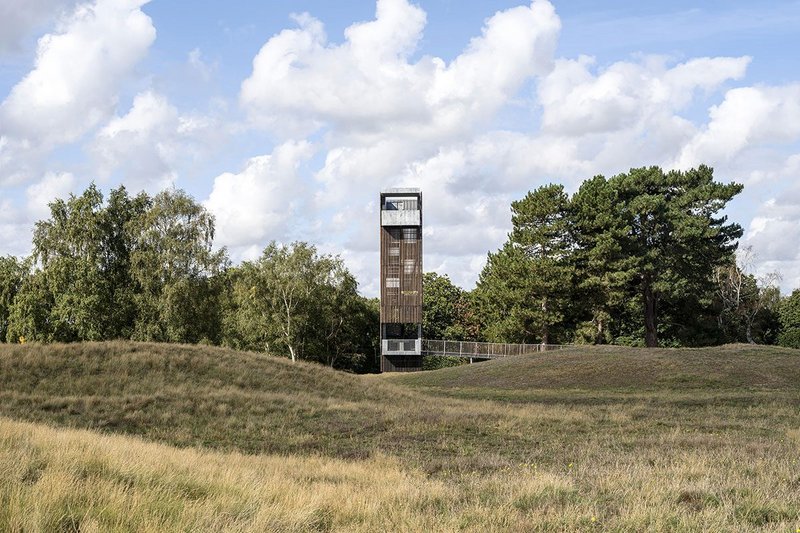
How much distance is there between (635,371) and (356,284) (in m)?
39.9

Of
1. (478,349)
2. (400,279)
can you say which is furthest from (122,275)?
(478,349)

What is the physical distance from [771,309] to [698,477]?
3361 inches

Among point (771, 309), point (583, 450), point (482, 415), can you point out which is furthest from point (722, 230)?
point (583, 450)

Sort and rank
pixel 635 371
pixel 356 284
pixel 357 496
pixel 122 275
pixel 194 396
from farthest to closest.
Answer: pixel 356 284 → pixel 122 275 → pixel 635 371 → pixel 194 396 → pixel 357 496

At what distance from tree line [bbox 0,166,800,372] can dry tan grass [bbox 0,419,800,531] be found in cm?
4908

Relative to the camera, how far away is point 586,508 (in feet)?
28.7

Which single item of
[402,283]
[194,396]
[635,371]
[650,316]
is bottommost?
[194,396]

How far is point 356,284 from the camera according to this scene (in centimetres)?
8069

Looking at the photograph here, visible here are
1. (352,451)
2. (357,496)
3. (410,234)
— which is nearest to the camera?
(357,496)

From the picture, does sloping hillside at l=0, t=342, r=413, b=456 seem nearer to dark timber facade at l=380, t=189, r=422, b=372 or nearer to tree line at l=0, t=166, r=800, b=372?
tree line at l=0, t=166, r=800, b=372

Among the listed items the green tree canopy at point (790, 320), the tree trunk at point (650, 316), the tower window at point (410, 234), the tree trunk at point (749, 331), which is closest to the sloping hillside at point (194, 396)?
the tower window at point (410, 234)

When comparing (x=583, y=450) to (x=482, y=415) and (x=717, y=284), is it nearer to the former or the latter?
(x=482, y=415)

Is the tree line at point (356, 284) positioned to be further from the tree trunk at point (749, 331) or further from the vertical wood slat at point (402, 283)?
the vertical wood slat at point (402, 283)

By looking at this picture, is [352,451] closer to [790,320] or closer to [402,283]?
[402,283]
